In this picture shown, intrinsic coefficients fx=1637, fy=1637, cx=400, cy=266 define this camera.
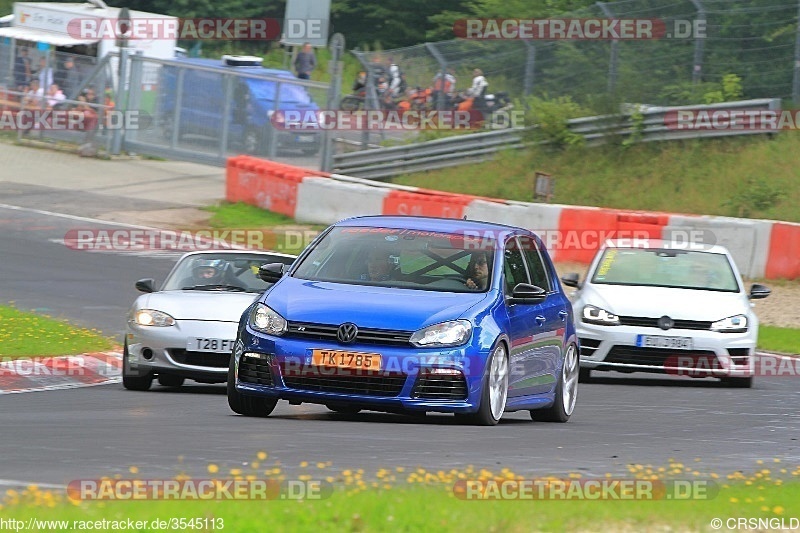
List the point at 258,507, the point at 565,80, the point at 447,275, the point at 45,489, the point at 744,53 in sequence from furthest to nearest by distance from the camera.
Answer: the point at 565,80
the point at 744,53
the point at 447,275
the point at 45,489
the point at 258,507

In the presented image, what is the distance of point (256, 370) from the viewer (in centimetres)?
1061

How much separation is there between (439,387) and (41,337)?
21.2 feet

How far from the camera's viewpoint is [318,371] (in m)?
10.4

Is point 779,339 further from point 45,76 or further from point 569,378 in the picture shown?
point 45,76

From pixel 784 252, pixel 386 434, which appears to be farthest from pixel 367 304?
pixel 784 252

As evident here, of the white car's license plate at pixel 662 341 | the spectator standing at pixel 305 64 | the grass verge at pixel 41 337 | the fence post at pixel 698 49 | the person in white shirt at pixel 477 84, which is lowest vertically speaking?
the grass verge at pixel 41 337

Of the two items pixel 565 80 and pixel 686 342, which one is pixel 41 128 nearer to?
pixel 565 80

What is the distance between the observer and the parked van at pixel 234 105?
34.5 m

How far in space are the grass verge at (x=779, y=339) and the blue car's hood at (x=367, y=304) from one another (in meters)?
9.62

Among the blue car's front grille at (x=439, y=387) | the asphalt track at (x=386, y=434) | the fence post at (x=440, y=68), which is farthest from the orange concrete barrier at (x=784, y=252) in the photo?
the blue car's front grille at (x=439, y=387)

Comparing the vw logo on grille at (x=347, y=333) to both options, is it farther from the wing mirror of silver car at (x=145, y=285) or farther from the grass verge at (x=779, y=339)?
the grass verge at (x=779, y=339)

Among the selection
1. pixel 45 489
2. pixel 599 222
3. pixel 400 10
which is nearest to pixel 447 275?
pixel 45 489

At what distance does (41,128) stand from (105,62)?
222 cm

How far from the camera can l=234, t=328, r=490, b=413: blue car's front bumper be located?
1034 cm
